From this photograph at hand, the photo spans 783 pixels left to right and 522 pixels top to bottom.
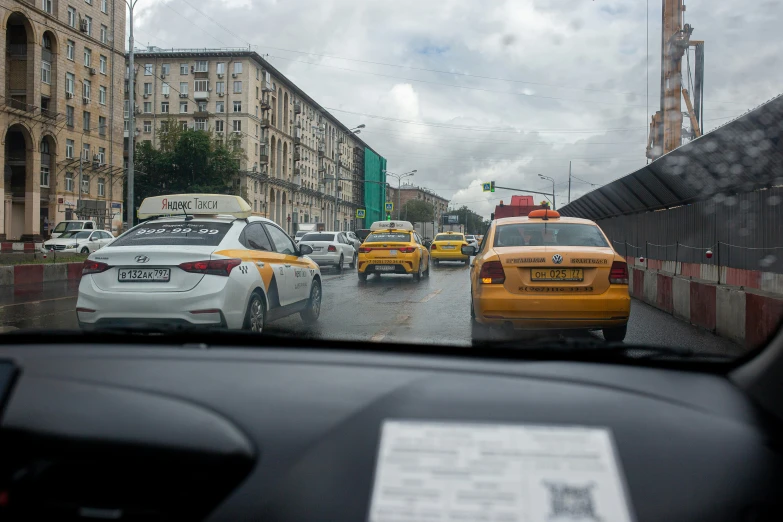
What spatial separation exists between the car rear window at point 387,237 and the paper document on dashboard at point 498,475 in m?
12.2

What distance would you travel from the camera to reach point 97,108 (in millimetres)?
52969

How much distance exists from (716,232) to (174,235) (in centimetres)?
891

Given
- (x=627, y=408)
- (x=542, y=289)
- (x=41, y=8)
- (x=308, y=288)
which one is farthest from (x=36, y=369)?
(x=41, y=8)

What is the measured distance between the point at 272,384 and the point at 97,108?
57.1 m

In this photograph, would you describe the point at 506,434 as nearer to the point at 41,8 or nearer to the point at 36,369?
the point at 36,369

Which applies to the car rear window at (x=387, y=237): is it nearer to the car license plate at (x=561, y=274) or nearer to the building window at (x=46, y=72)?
the car license plate at (x=561, y=274)

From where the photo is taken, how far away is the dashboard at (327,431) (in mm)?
1614

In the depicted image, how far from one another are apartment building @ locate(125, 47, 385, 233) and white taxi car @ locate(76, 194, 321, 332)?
5279 cm

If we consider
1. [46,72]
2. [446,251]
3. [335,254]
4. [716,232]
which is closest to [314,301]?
[716,232]

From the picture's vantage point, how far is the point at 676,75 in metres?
3.01

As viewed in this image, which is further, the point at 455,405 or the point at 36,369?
the point at 36,369

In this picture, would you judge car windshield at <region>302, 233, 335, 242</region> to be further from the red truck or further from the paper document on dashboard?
the paper document on dashboard

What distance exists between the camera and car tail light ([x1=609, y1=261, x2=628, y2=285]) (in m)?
5.30

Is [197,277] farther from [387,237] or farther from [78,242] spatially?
[78,242]
